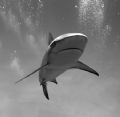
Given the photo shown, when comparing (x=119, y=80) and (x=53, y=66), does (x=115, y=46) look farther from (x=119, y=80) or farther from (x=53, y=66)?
(x=53, y=66)

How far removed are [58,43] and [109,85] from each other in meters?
39.5

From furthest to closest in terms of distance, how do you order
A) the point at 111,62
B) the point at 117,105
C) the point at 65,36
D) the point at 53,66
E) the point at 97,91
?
the point at 117,105 < the point at 97,91 < the point at 111,62 < the point at 53,66 < the point at 65,36

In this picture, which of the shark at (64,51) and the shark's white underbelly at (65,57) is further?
the shark's white underbelly at (65,57)

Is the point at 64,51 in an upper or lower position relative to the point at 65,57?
upper

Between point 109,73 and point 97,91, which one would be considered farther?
point 97,91

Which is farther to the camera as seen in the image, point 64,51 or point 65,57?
point 65,57

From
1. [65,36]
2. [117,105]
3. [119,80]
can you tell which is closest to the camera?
[65,36]

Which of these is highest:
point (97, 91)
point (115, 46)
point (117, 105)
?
point (115, 46)

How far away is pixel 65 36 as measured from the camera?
6.76 meters

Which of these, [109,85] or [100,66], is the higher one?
[100,66]

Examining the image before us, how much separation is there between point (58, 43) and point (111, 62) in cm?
2913

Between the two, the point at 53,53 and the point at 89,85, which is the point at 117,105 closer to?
the point at 89,85

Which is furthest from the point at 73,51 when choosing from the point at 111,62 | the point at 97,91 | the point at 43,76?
the point at 97,91

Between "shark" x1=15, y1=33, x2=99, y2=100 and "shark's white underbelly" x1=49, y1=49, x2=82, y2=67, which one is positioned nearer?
"shark" x1=15, y1=33, x2=99, y2=100
